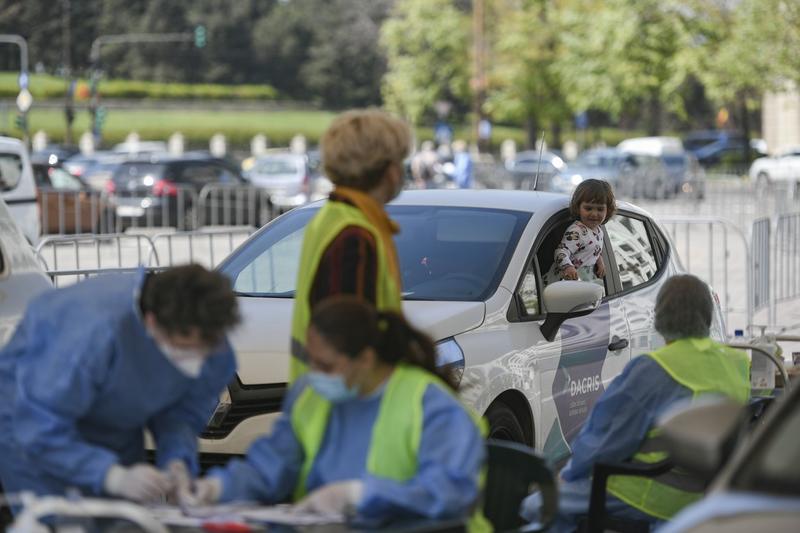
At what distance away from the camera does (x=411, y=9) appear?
70.4 meters

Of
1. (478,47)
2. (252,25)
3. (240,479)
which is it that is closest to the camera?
(240,479)

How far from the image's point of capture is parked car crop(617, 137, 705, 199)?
2929 cm

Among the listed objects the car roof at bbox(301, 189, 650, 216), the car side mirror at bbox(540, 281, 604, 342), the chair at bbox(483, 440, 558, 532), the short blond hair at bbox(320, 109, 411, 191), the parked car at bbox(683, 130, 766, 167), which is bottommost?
the parked car at bbox(683, 130, 766, 167)

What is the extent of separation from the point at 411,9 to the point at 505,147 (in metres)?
14.9

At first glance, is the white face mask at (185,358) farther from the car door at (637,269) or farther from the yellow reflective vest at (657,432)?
the car door at (637,269)

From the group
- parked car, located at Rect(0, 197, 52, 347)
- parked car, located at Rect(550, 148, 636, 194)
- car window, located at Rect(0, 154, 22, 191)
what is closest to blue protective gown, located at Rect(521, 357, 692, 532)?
parked car, located at Rect(0, 197, 52, 347)

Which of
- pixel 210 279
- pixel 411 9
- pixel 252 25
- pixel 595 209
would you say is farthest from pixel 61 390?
pixel 252 25

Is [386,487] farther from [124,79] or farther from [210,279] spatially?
[124,79]

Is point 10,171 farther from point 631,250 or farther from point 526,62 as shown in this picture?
point 526,62

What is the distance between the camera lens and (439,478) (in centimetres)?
350

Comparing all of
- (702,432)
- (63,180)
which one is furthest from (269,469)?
(63,180)

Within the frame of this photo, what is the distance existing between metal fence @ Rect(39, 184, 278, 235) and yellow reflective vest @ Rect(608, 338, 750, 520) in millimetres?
20104

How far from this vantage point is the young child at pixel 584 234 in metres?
7.12

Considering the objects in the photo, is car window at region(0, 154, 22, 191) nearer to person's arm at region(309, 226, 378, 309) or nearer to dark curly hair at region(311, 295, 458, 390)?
person's arm at region(309, 226, 378, 309)
